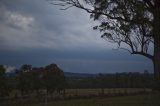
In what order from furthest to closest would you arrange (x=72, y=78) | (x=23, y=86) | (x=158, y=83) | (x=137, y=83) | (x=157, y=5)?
1. (x=72, y=78)
2. (x=137, y=83)
3. (x=23, y=86)
4. (x=158, y=83)
5. (x=157, y=5)

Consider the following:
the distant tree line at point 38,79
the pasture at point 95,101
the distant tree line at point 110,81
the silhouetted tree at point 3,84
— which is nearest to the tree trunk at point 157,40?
the pasture at point 95,101

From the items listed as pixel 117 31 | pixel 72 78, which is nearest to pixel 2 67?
pixel 117 31

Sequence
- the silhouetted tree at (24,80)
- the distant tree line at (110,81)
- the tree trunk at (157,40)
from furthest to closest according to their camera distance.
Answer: the distant tree line at (110,81), the silhouetted tree at (24,80), the tree trunk at (157,40)

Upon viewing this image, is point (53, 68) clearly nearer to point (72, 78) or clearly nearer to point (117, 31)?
point (72, 78)

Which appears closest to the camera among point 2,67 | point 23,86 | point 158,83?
point 158,83

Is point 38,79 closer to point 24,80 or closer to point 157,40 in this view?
point 24,80

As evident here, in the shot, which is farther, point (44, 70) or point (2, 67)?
point (44, 70)

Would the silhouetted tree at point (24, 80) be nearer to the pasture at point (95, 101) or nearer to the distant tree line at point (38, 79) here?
the distant tree line at point (38, 79)

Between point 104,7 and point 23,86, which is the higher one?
point 104,7

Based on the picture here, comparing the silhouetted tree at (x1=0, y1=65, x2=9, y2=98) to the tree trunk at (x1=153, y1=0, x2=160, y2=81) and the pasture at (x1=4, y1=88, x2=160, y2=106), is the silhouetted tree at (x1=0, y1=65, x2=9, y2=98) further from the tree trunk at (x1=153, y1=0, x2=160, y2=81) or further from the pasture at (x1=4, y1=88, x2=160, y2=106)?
the tree trunk at (x1=153, y1=0, x2=160, y2=81)

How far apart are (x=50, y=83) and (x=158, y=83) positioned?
2221 inches

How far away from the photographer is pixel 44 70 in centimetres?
8056

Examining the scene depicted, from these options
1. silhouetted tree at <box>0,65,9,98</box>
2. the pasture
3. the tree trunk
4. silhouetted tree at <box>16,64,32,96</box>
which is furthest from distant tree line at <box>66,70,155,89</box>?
the tree trunk

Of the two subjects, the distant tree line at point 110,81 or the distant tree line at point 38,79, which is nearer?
the distant tree line at point 38,79
